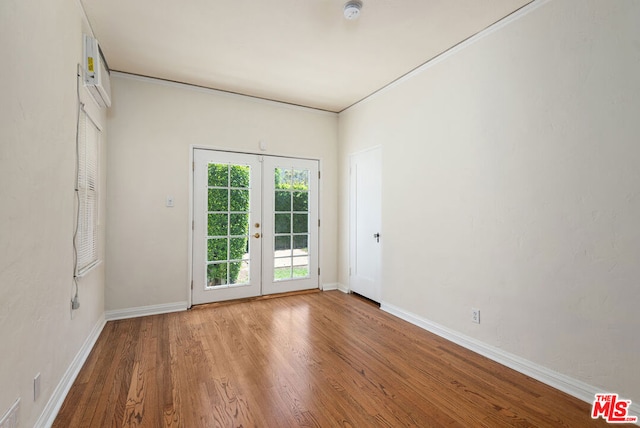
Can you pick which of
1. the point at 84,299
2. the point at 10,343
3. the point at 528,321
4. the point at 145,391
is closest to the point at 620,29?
the point at 528,321

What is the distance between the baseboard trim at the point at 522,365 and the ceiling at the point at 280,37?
2.71m

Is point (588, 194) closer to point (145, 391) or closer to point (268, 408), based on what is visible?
point (268, 408)

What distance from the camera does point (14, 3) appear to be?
140cm

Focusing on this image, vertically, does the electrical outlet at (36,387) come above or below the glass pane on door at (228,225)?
below

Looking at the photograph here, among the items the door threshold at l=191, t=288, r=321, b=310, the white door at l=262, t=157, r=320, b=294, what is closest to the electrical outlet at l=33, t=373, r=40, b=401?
the door threshold at l=191, t=288, r=321, b=310

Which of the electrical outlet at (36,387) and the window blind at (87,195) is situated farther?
the window blind at (87,195)

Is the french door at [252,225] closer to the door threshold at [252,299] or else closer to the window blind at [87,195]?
the door threshold at [252,299]

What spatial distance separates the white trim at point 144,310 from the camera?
346cm

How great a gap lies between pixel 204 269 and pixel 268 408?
7.88 ft

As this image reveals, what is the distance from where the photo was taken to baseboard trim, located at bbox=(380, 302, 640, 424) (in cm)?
202

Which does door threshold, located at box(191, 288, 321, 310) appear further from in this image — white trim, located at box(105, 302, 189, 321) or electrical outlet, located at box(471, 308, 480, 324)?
electrical outlet, located at box(471, 308, 480, 324)

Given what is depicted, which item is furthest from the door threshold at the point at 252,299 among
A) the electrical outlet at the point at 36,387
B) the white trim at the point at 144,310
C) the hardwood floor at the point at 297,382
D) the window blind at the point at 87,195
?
the electrical outlet at the point at 36,387

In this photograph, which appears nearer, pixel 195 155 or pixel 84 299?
pixel 84 299

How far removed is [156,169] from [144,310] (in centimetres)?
166
